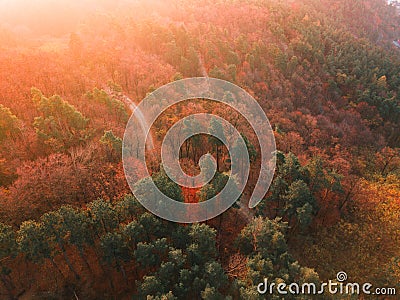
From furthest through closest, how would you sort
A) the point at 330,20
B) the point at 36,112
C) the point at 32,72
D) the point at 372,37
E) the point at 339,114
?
the point at 372,37 < the point at 330,20 < the point at 339,114 < the point at 32,72 < the point at 36,112

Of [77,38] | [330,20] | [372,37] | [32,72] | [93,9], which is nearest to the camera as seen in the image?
[32,72]

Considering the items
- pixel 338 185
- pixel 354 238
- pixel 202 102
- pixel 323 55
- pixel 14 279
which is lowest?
pixel 354 238

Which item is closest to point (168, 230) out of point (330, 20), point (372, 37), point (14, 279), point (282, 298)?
point (282, 298)

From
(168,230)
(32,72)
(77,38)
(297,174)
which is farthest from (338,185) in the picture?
(77,38)

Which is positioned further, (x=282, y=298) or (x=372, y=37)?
(x=372, y=37)

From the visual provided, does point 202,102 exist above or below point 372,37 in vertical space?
below

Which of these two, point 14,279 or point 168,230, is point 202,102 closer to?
point 168,230

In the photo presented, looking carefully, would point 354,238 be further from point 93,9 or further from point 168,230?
point 93,9
